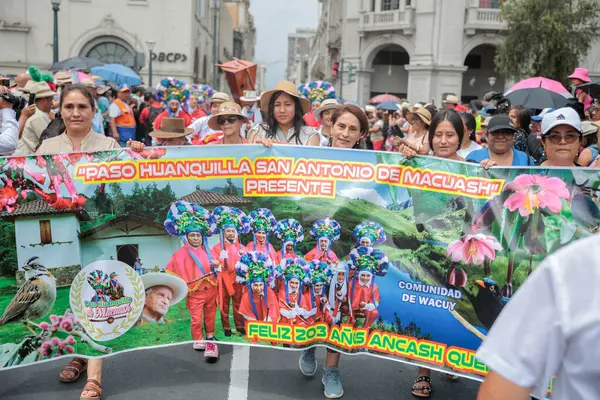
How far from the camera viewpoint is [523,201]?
12.4 feet

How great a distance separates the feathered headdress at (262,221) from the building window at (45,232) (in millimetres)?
1259

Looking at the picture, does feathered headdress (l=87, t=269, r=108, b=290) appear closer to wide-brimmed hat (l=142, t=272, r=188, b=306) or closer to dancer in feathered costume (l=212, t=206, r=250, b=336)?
wide-brimmed hat (l=142, t=272, r=188, b=306)

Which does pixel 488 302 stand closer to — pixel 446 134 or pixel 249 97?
pixel 446 134

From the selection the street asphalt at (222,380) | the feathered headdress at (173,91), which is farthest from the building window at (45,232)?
the feathered headdress at (173,91)

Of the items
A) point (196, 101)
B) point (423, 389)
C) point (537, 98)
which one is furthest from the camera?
point (196, 101)

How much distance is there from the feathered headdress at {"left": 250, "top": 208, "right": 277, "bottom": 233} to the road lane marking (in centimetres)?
111

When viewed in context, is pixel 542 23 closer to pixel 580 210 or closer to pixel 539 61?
pixel 539 61

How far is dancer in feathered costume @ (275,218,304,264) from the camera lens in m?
4.13

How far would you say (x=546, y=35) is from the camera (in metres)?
30.9

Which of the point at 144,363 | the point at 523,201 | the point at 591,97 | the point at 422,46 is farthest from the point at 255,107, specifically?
the point at 422,46

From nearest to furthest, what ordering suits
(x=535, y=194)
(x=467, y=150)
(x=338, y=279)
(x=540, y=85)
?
(x=535, y=194) < (x=338, y=279) < (x=467, y=150) < (x=540, y=85)

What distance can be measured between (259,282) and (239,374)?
2.73ft

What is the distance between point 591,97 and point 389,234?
9.00 meters

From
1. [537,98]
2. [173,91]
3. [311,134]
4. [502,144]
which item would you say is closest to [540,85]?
[537,98]
